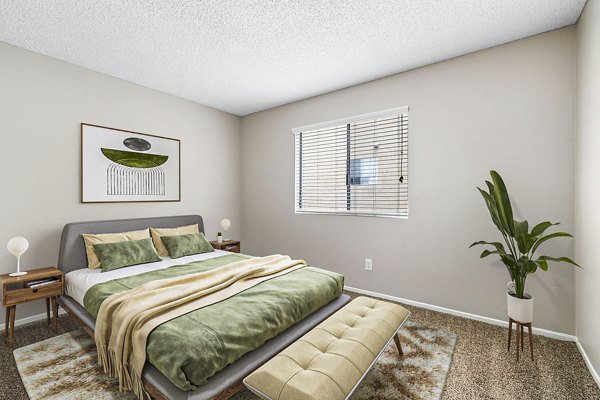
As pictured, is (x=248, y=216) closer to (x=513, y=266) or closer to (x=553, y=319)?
(x=513, y=266)

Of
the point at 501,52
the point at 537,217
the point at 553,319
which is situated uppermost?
the point at 501,52

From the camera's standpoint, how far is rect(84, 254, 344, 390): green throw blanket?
1.43 m

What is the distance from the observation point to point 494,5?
6.95ft

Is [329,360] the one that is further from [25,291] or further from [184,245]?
[25,291]

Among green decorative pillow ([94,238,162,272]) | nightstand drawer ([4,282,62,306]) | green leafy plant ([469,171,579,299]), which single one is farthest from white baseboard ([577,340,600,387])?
nightstand drawer ([4,282,62,306])

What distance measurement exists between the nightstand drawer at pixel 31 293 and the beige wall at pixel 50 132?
0.49m

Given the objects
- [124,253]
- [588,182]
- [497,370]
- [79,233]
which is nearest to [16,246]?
[79,233]

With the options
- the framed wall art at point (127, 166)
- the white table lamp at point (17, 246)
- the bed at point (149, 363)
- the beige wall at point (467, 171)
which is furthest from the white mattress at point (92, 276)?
the beige wall at point (467, 171)

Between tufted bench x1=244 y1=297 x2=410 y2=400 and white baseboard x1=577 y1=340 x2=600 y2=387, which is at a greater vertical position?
tufted bench x1=244 y1=297 x2=410 y2=400

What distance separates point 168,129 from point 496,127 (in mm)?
3928

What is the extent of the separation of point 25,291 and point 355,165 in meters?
3.59

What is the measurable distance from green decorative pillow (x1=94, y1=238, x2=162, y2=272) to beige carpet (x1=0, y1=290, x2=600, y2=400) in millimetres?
734

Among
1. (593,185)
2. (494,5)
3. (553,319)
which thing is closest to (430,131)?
(494,5)

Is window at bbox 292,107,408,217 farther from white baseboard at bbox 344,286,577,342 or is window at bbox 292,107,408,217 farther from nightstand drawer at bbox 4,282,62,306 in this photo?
nightstand drawer at bbox 4,282,62,306
